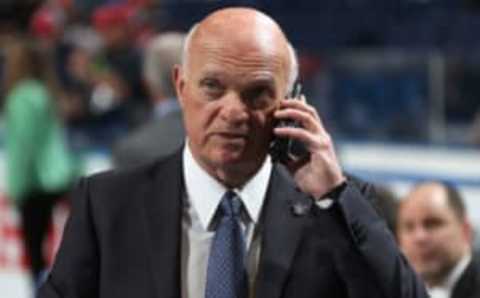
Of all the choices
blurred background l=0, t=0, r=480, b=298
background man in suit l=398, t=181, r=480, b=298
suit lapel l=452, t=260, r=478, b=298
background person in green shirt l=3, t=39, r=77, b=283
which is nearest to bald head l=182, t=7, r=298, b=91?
suit lapel l=452, t=260, r=478, b=298

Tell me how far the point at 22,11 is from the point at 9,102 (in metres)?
4.34

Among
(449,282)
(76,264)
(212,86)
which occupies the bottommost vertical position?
(449,282)

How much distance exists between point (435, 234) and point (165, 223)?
5.96ft

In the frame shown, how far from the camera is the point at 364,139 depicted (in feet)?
26.3

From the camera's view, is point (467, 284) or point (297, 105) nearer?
point (297, 105)

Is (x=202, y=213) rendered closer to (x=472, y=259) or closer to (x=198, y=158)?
(x=198, y=158)

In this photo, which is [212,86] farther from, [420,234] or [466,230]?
[466,230]

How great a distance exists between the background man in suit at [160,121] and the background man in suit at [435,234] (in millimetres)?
725

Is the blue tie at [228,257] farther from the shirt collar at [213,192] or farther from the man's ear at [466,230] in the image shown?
the man's ear at [466,230]

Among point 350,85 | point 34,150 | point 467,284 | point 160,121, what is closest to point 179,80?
point 467,284

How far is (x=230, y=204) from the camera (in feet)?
7.86

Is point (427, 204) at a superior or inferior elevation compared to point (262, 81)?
inferior

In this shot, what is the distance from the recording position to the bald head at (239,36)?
2.30 metres

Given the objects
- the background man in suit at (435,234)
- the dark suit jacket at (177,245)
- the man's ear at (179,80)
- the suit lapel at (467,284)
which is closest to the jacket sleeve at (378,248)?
the dark suit jacket at (177,245)
